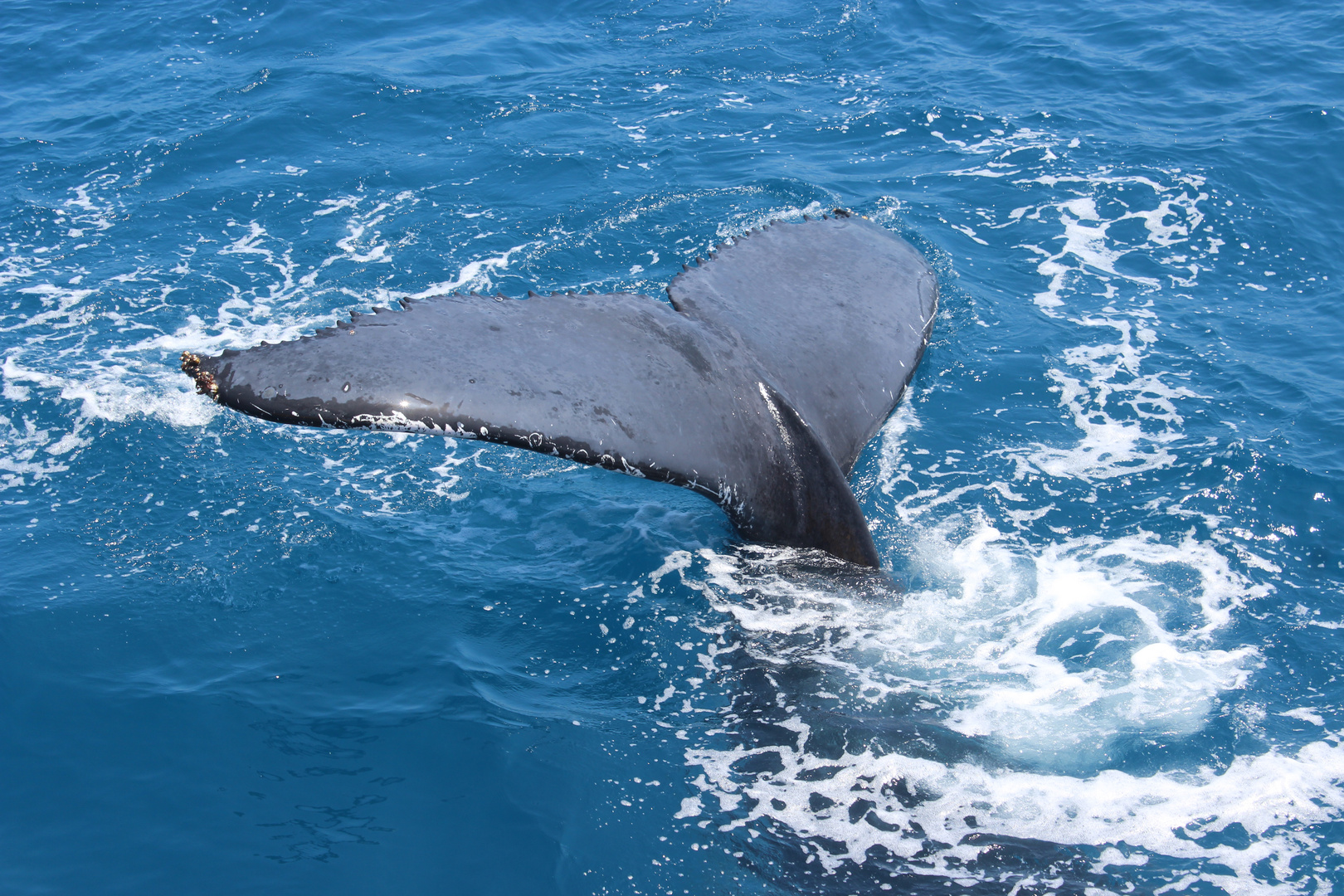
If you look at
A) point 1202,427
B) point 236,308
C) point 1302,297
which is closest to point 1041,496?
point 1202,427

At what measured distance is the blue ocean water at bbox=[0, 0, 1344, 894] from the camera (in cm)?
548

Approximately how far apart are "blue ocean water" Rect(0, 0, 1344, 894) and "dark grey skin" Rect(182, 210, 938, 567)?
0.84m

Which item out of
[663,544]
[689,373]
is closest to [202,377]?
[689,373]

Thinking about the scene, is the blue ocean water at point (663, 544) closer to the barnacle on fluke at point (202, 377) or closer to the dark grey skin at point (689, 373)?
the dark grey skin at point (689, 373)

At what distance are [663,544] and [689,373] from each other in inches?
129

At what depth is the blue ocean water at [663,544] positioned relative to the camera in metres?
5.48

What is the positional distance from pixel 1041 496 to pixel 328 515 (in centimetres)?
582

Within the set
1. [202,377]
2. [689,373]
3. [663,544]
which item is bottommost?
[663,544]

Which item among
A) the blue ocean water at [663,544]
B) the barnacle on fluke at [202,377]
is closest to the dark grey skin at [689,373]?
the barnacle on fluke at [202,377]

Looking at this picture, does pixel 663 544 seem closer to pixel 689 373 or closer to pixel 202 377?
pixel 689 373

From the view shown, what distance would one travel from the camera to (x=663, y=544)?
301 inches

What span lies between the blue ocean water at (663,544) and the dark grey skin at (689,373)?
835 mm

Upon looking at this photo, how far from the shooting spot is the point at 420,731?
621cm

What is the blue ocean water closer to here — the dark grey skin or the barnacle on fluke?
the dark grey skin
